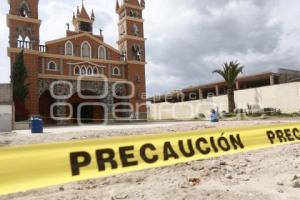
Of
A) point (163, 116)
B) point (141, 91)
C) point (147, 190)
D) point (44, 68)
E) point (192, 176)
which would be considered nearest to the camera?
point (147, 190)

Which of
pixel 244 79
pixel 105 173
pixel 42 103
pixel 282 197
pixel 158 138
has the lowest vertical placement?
pixel 282 197

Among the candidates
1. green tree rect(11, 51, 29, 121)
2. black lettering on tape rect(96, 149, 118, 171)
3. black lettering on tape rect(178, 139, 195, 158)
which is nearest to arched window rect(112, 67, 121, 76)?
green tree rect(11, 51, 29, 121)

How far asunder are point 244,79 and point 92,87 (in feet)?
76.3

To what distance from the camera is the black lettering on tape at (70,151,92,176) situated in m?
4.61

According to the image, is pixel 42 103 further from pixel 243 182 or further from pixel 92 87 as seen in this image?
pixel 243 182

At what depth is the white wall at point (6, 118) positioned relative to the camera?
25141 millimetres

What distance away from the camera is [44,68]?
3416 centimetres

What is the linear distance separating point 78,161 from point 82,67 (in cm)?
3295

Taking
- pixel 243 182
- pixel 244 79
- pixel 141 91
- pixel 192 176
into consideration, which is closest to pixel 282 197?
pixel 243 182

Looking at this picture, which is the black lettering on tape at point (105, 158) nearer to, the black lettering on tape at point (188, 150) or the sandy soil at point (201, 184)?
the sandy soil at point (201, 184)

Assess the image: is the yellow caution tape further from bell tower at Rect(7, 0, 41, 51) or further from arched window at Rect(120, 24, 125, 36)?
arched window at Rect(120, 24, 125, 36)

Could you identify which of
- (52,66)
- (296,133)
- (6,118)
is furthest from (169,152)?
(52,66)

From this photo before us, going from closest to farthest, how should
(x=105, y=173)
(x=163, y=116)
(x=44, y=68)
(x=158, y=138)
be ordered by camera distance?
(x=105, y=173)
(x=158, y=138)
(x=44, y=68)
(x=163, y=116)

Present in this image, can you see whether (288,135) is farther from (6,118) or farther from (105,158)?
Result: (6,118)
